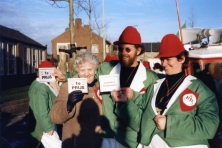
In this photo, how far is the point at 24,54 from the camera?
29.9 metres

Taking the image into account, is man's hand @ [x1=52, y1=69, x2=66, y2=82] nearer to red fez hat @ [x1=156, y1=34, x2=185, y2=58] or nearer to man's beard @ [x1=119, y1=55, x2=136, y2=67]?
man's beard @ [x1=119, y1=55, x2=136, y2=67]

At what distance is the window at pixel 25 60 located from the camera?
2943 centimetres

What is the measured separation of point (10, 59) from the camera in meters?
26.2

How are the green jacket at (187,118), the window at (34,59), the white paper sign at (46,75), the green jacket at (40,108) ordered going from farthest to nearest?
1. the window at (34,59)
2. the green jacket at (40,108)
3. the white paper sign at (46,75)
4. the green jacket at (187,118)

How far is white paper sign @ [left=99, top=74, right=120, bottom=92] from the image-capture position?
335cm

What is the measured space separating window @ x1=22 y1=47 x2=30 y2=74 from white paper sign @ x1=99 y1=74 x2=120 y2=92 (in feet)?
89.2

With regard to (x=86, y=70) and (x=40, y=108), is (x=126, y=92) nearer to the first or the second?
(x=86, y=70)

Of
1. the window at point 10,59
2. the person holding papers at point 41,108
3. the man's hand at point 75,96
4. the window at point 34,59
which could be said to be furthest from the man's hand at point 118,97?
the window at point 34,59

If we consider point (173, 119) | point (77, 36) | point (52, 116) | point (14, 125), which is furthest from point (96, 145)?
point (77, 36)

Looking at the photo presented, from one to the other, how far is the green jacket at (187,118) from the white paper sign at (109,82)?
430 mm

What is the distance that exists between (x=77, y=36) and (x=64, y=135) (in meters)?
55.7

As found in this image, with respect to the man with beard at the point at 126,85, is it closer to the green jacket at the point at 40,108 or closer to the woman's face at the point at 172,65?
the woman's face at the point at 172,65

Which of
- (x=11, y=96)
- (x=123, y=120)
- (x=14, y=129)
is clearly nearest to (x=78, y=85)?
(x=123, y=120)

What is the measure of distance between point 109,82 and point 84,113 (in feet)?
1.94
